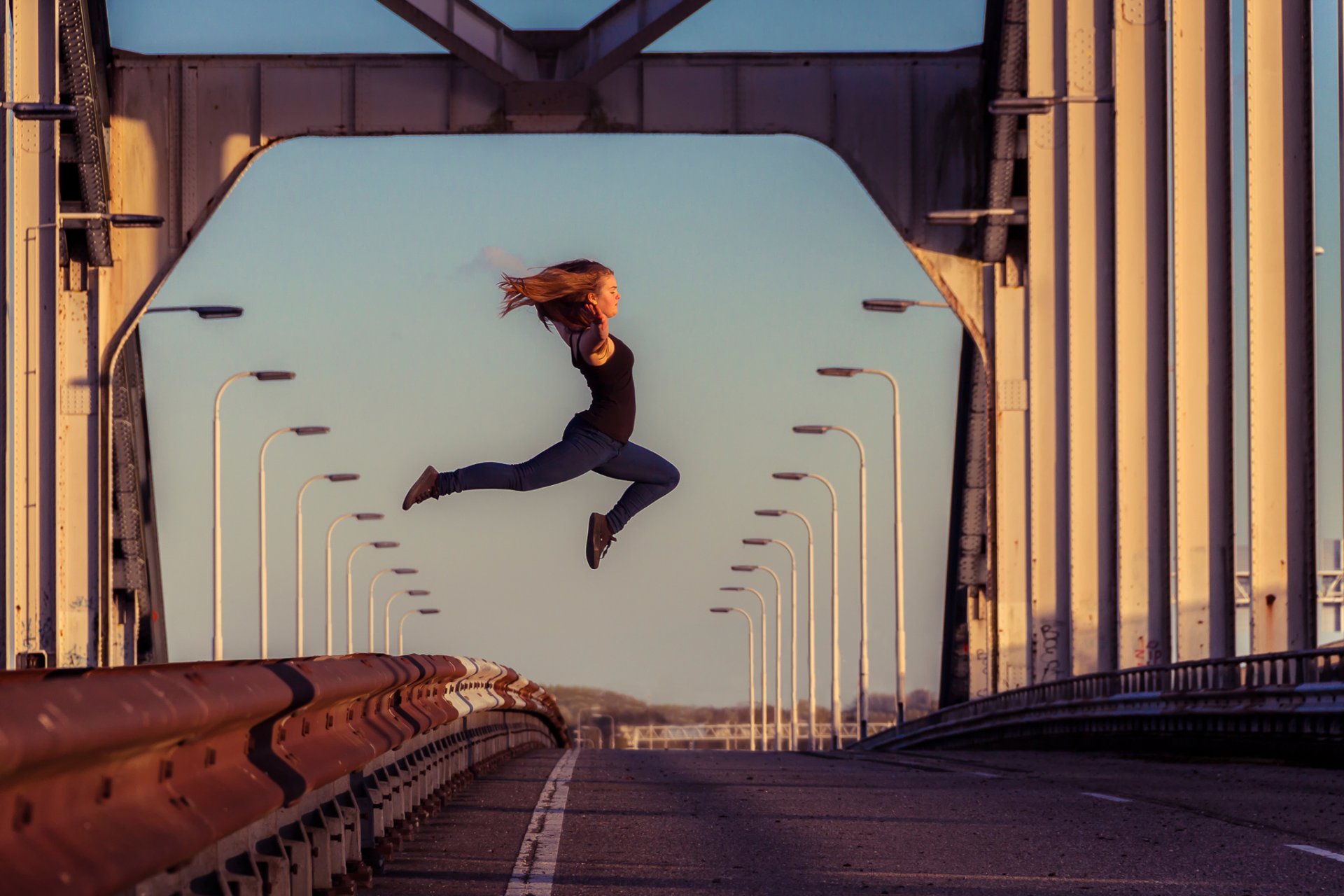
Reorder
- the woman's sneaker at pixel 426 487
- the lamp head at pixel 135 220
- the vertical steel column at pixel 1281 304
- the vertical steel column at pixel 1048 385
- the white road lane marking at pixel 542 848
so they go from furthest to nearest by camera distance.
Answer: the vertical steel column at pixel 1048 385 → the lamp head at pixel 135 220 → the vertical steel column at pixel 1281 304 → the woman's sneaker at pixel 426 487 → the white road lane marking at pixel 542 848

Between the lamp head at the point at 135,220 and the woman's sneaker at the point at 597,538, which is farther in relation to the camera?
the lamp head at the point at 135,220

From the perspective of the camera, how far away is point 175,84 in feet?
126

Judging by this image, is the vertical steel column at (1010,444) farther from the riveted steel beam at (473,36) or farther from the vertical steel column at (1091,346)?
the riveted steel beam at (473,36)

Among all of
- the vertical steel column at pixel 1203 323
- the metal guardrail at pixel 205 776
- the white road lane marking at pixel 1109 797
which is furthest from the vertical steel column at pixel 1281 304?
the metal guardrail at pixel 205 776

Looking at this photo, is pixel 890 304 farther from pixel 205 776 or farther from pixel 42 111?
pixel 205 776

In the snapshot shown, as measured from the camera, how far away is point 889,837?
11.8 m

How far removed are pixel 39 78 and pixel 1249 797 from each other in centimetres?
2482

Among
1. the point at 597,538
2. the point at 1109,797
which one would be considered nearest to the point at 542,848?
the point at 597,538

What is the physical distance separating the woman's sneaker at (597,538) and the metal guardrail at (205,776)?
1098 millimetres

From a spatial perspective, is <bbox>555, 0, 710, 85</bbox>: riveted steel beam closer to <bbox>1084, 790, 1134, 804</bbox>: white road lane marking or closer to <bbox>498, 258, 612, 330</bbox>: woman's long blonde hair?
<bbox>1084, 790, 1134, 804</bbox>: white road lane marking

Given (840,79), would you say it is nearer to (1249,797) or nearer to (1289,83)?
(1289,83)

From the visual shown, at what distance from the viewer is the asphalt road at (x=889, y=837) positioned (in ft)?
31.0

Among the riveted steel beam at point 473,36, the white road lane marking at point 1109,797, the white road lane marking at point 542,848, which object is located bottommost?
the white road lane marking at point 1109,797

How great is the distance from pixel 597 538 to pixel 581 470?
3.60ft
